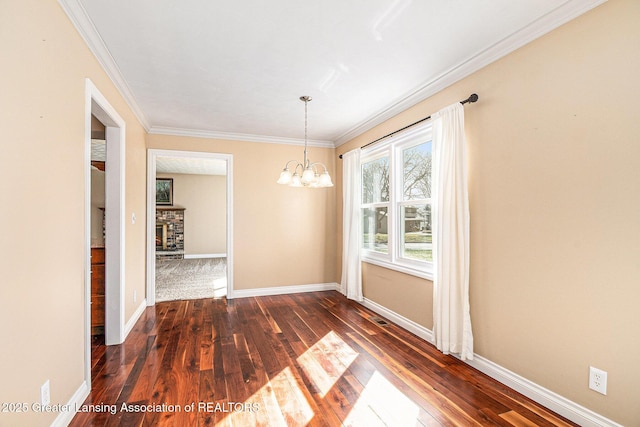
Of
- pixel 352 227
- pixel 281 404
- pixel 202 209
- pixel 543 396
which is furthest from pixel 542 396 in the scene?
pixel 202 209

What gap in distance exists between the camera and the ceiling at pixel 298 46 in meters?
2.03

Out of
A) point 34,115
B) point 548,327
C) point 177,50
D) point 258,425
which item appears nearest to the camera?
point 34,115

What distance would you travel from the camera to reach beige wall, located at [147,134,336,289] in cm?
509

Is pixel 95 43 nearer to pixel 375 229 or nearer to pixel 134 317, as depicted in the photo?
pixel 134 317

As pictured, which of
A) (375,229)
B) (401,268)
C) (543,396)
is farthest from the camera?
(375,229)

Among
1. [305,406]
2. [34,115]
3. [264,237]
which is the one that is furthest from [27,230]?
[264,237]

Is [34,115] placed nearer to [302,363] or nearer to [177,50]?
[177,50]

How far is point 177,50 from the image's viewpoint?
2.52m

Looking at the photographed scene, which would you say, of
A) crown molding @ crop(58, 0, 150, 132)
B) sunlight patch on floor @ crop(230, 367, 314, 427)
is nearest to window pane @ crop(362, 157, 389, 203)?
sunlight patch on floor @ crop(230, 367, 314, 427)

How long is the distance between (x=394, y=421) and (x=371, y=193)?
10.3ft

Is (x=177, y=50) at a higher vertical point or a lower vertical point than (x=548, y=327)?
higher

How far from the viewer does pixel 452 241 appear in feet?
9.26

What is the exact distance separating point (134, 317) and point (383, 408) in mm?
3192

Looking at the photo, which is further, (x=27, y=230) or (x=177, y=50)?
(x=177, y=50)
